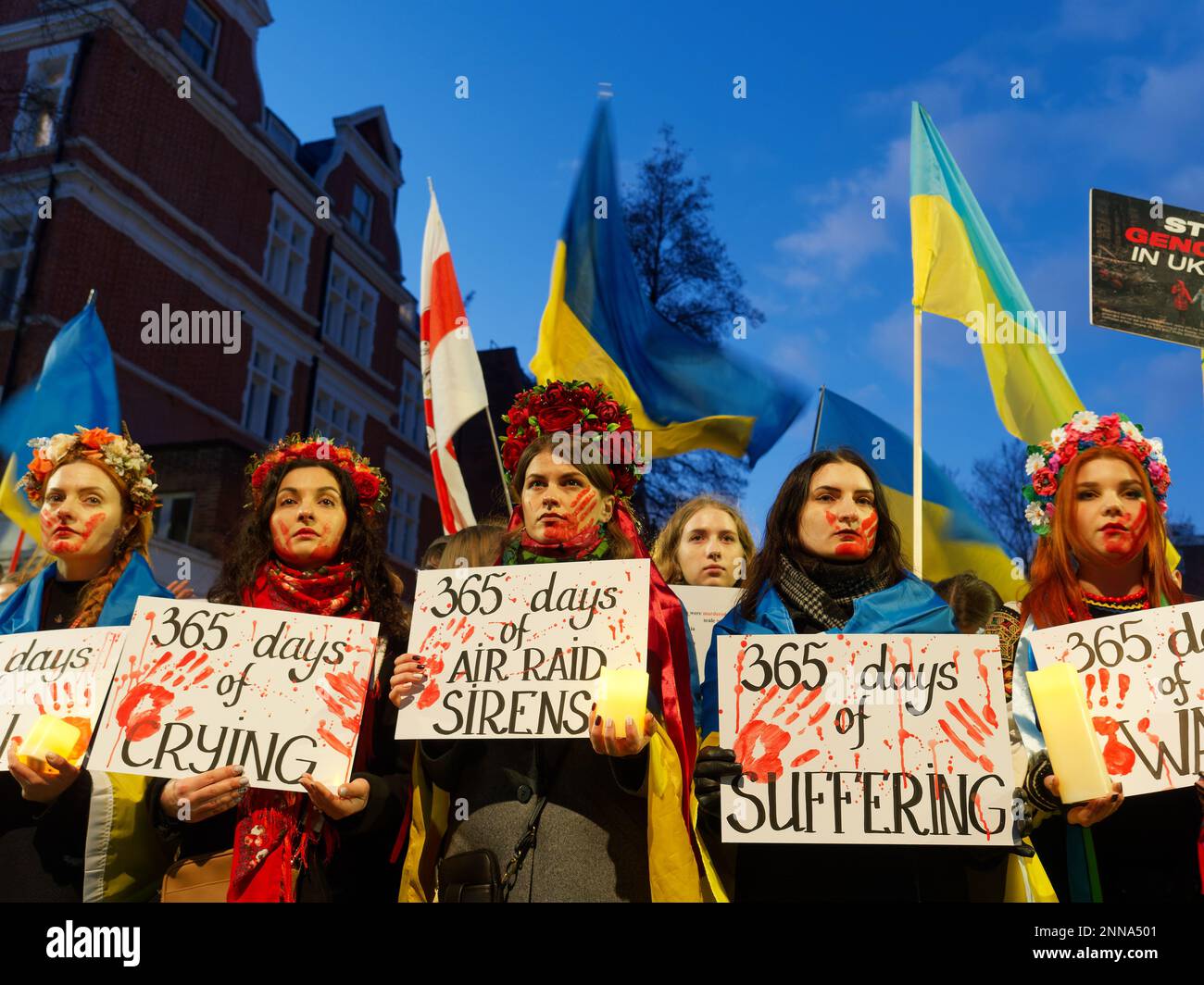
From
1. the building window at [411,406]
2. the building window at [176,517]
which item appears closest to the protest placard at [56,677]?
the building window at [176,517]

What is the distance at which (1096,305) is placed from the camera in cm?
543

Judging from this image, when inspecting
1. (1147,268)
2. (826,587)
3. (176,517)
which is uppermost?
(176,517)

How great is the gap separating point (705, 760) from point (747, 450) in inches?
211

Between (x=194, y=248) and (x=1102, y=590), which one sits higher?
(x=194, y=248)

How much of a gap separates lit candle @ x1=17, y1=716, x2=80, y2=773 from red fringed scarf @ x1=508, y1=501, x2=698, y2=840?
1.41m

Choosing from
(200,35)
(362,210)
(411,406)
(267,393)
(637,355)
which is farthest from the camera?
(411,406)

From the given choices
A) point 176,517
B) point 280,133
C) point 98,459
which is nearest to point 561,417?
point 98,459

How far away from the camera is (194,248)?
1845 centimetres

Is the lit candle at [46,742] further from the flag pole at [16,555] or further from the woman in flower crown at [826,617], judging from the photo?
the flag pole at [16,555]

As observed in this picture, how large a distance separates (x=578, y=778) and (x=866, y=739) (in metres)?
0.80

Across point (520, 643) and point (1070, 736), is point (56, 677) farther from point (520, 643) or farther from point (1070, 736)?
point (1070, 736)

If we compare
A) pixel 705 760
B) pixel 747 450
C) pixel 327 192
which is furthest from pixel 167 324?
pixel 705 760

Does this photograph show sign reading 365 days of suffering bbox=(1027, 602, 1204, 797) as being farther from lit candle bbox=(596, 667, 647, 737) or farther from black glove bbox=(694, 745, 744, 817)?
lit candle bbox=(596, 667, 647, 737)

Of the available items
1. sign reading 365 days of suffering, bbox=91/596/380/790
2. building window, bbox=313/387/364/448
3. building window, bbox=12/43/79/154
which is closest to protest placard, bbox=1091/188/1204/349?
sign reading 365 days of suffering, bbox=91/596/380/790
